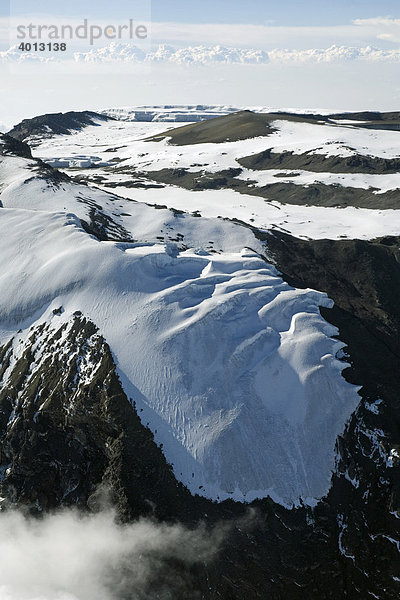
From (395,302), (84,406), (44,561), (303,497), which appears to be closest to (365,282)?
(395,302)

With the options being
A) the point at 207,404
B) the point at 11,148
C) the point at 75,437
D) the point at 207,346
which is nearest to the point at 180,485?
the point at 207,404

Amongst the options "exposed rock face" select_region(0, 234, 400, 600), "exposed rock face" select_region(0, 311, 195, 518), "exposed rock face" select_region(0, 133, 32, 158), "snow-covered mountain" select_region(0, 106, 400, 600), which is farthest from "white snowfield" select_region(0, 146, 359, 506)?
"exposed rock face" select_region(0, 133, 32, 158)

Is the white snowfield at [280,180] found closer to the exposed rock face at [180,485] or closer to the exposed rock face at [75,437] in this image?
the exposed rock face at [180,485]

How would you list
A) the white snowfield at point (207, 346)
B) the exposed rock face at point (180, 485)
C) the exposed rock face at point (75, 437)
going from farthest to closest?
the white snowfield at point (207, 346)
the exposed rock face at point (75, 437)
the exposed rock face at point (180, 485)

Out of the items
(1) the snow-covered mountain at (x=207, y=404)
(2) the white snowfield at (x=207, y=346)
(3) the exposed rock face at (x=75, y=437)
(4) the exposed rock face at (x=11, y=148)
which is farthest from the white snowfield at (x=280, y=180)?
(3) the exposed rock face at (x=75, y=437)

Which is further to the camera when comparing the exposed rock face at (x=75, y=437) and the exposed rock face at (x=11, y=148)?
the exposed rock face at (x=11, y=148)

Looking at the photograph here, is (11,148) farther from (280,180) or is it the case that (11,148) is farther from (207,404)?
(207,404)

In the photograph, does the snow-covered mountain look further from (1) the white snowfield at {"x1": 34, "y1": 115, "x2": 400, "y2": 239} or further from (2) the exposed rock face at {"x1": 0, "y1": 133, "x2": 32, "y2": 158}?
(1) the white snowfield at {"x1": 34, "y1": 115, "x2": 400, "y2": 239}
